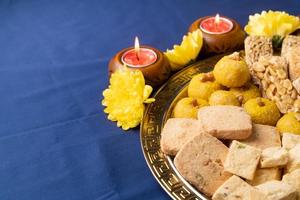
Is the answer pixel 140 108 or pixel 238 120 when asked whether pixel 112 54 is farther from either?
pixel 238 120

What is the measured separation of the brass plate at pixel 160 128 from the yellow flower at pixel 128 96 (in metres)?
0.03

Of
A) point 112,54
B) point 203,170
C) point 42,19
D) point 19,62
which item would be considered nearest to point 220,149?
point 203,170

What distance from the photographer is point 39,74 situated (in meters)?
1.08

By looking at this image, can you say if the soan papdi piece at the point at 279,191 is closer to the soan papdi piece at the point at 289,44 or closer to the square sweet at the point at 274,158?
the square sweet at the point at 274,158

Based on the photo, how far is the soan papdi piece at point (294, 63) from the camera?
80 cm

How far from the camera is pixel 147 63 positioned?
94 cm

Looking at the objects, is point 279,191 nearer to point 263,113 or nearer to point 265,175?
point 265,175

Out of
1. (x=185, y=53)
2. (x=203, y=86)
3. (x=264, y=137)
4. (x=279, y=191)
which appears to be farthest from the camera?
(x=185, y=53)

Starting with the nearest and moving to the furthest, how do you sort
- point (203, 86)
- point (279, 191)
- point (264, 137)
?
point (279, 191), point (264, 137), point (203, 86)

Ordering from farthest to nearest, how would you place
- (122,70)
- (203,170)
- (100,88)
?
(100,88), (122,70), (203,170)

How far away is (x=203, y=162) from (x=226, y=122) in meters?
0.10

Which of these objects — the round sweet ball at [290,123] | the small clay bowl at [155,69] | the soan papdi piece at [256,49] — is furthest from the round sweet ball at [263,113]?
the small clay bowl at [155,69]

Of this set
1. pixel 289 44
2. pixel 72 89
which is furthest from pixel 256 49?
pixel 72 89

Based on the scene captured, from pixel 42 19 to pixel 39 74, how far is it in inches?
13.3
